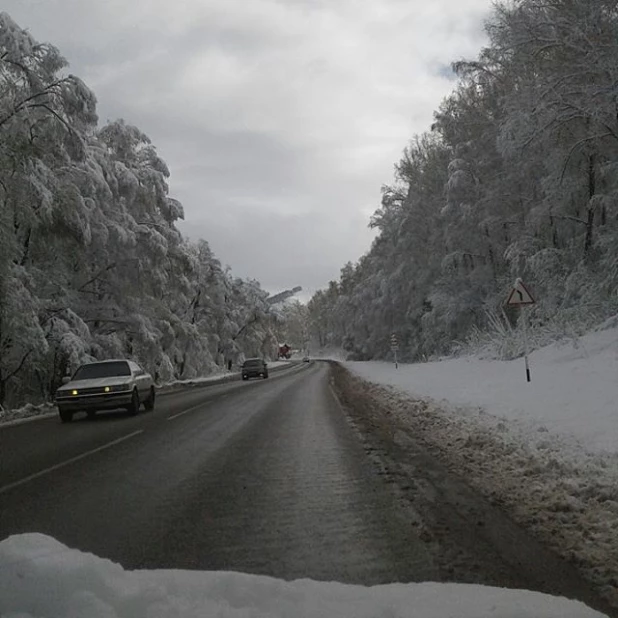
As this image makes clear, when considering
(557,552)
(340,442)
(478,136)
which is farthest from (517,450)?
(478,136)

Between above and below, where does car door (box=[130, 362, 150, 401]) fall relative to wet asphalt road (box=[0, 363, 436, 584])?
above

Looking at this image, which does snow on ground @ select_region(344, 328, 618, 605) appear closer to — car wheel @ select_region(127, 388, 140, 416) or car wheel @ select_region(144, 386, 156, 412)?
car wheel @ select_region(127, 388, 140, 416)

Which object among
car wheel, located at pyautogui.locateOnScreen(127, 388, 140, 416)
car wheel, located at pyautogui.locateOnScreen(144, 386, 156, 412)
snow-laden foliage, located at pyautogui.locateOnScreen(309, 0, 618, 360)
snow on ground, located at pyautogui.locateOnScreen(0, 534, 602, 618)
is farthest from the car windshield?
snow on ground, located at pyautogui.locateOnScreen(0, 534, 602, 618)

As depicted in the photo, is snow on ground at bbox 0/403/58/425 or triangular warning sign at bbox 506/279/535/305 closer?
triangular warning sign at bbox 506/279/535/305

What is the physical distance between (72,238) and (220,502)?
1757cm

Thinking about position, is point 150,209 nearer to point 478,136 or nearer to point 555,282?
point 478,136

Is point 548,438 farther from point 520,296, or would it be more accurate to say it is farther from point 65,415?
point 65,415

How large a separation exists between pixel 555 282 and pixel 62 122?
1761 centimetres

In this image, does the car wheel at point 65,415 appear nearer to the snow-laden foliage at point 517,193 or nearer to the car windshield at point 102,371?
the car windshield at point 102,371

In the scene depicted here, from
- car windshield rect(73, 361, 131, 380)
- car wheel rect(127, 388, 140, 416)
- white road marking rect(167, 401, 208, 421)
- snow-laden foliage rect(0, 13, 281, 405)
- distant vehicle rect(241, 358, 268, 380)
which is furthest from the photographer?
distant vehicle rect(241, 358, 268, 380)

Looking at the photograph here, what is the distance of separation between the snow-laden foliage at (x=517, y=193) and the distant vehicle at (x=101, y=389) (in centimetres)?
1326

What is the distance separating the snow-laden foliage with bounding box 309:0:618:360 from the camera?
17516 millimetres

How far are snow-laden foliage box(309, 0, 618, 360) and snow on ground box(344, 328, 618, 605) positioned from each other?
12.3 ft

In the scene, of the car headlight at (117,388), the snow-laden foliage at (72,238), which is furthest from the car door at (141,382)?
the snow-laden foliage at (72,238)
